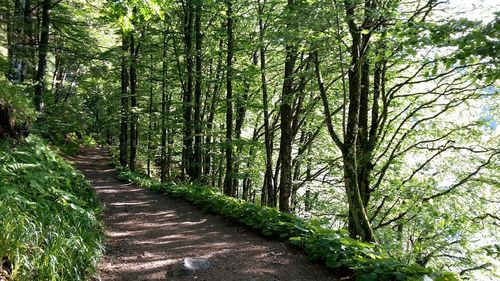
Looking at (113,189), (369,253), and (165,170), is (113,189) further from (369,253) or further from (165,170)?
(369,253)

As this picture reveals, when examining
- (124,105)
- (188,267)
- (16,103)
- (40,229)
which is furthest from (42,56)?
(188,267)

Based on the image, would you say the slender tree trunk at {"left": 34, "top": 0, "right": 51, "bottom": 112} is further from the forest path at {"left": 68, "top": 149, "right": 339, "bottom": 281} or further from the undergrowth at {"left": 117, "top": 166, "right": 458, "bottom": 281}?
the undergrowth at {"left": 117, "top": 166, "right": 458, "bottom": 281}

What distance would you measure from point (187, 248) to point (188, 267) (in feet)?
4.15

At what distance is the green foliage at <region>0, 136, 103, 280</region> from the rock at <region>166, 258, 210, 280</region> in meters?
1.04

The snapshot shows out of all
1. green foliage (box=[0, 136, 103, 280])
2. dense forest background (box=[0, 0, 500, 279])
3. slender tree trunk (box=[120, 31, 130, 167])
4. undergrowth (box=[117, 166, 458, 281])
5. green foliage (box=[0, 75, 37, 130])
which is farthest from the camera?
slender tree trunk (box=[120, 31, 130, 167])

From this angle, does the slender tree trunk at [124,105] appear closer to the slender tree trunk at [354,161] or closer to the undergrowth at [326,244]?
the undergrowth at [326,244]

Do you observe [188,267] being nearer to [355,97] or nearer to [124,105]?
[355,97]

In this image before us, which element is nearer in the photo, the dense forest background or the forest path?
the forest path

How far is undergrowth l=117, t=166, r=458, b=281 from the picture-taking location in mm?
3963

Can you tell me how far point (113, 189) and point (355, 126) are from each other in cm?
887

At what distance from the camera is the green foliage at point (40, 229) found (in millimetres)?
3137

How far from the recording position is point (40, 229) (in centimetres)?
359

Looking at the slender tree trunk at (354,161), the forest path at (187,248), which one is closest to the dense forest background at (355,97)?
the slender tree trunk at (354,161)

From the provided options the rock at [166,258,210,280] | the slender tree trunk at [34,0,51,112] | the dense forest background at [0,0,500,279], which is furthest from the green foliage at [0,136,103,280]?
the slender tree trunk at [34,0,51,112]
